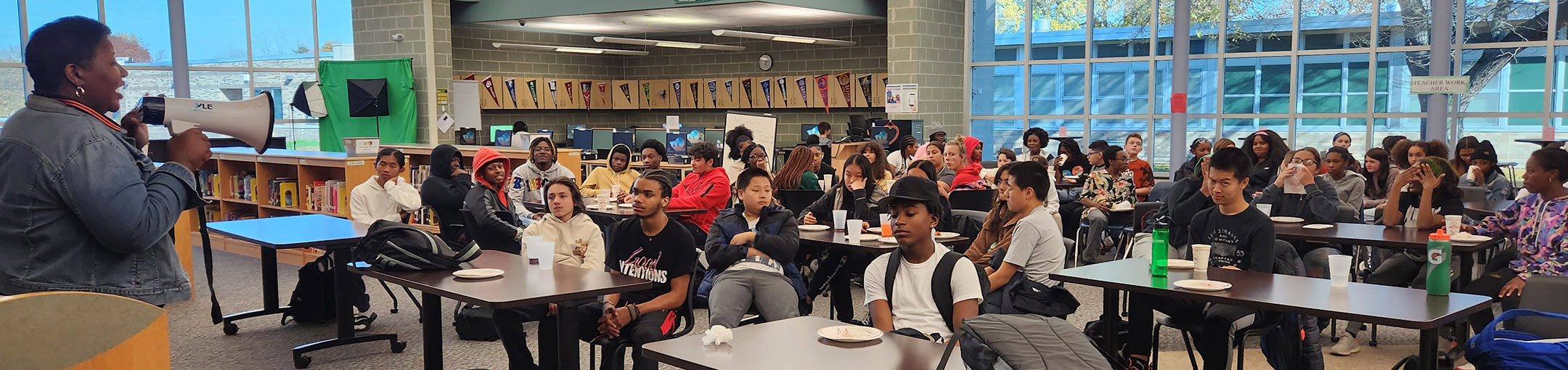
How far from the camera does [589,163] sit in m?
11.8

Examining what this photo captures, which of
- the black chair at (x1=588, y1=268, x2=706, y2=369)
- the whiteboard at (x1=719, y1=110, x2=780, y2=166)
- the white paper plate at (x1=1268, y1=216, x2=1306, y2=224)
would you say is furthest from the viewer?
→ the whiteboard at (x1=719, y1=110, x2=780, y2=166)

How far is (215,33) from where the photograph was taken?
14477 mm

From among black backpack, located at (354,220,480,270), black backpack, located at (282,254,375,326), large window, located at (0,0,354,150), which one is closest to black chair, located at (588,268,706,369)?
black backpack, located at (354,220,480,270)

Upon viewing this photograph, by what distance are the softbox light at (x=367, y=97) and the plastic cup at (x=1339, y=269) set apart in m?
12.1

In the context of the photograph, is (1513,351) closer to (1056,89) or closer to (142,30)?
(1056,89)

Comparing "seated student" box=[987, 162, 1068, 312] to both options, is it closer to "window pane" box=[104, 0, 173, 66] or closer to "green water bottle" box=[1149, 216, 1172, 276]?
"green water bottle" box=[1149, 216, 1172, 276]

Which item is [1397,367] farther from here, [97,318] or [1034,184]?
[97,318]

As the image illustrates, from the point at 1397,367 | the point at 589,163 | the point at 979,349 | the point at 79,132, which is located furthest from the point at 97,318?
the point at 589,163

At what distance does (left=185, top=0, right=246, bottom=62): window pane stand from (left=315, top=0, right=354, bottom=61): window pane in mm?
1005

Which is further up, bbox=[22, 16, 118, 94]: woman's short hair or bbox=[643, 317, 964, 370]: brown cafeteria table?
bbox=[22, 16, 118, 94]: woman's short hair

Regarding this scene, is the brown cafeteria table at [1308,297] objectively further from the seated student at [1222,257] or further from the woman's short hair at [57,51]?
the woman's short hair at [57,51]

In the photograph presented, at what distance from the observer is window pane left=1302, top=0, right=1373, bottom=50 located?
1184 cm

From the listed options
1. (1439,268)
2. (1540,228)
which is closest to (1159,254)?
(1439,268)

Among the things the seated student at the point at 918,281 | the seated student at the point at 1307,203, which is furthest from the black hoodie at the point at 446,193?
the seated student at the point at 1307,203
